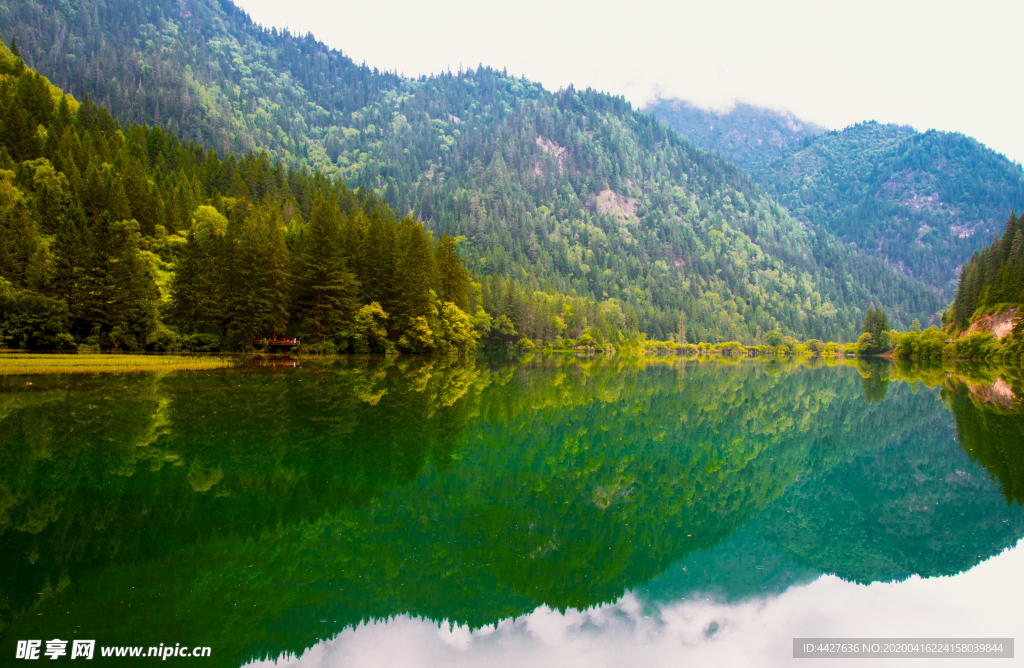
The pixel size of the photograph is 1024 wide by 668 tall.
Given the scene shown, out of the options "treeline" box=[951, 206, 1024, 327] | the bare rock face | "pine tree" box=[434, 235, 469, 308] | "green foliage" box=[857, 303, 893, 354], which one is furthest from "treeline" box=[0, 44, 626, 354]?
"green foliage" box=[857, 303, 893, 354]

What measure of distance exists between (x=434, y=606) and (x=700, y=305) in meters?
183

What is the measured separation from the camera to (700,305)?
179m

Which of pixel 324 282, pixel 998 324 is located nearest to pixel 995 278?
pixel 998 324

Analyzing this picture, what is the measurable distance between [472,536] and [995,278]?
341 feet

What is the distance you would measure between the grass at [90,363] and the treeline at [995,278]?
9017 centimetres

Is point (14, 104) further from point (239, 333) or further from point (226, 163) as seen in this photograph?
point (239, 333)

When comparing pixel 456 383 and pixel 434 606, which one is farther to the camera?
pixel 456 383

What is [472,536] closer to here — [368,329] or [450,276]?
[368,329]

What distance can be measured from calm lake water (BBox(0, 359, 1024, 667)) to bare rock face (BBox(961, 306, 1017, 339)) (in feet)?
243

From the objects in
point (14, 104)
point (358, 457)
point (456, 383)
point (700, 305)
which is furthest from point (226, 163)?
point (700, 305)

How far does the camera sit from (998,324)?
252 feet

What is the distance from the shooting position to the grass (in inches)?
1067

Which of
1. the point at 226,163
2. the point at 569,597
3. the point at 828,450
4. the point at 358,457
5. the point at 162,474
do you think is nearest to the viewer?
the point at 569,597

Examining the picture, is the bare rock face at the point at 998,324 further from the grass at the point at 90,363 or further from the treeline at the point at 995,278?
the grass at the point at 90,363
